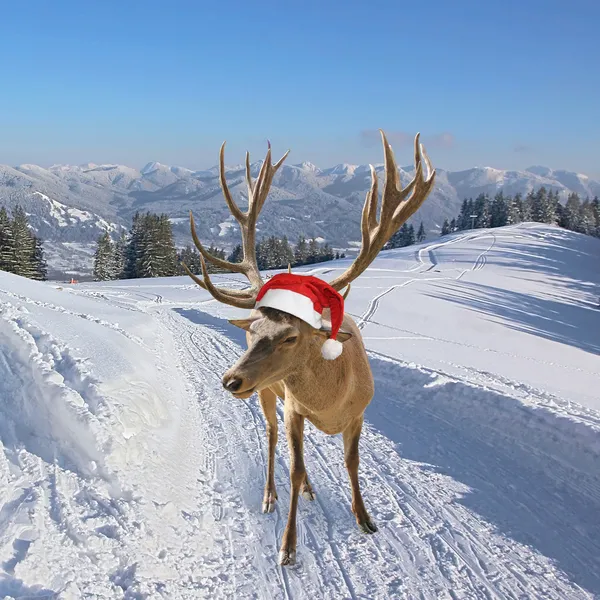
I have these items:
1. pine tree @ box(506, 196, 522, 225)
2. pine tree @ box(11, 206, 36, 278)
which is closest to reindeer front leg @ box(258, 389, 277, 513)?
pine tree @ box(11, 206, 36, 278)

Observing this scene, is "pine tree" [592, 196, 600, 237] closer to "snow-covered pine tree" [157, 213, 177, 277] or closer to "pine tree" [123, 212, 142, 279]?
"snow-covered pine tree" [157, 213, 177, 277]

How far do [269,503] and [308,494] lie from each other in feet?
1.37

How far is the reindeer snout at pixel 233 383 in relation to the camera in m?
2.93

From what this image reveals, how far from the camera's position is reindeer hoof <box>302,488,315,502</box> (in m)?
4.86

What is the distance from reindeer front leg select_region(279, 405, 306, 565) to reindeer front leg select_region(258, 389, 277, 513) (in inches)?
23.8

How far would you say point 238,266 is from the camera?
15.2ft

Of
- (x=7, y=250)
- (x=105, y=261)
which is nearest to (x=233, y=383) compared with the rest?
(x=7, y=250)

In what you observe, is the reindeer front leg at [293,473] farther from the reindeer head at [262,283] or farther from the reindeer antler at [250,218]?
the reindeer antler at [250,218]

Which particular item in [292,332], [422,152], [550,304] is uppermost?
[422,152]

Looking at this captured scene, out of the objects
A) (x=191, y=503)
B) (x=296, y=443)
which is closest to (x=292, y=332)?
(x=296, y=443)

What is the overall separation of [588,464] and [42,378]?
6.44m

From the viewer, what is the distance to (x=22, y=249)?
141ft

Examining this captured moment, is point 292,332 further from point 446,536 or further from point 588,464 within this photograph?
point 588,464

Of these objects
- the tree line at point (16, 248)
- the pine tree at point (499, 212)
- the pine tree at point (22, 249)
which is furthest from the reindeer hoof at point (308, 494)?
the pine tree at point (499, 212)
